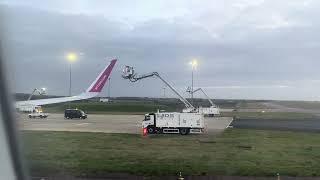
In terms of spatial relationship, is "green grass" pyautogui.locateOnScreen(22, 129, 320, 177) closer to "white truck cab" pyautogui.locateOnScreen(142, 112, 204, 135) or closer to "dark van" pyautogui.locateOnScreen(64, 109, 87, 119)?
"dark van" pyautogui.locateOnScreen(64, 109, 87, 119)

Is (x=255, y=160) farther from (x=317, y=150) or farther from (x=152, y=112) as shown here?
(x=152, y=112)

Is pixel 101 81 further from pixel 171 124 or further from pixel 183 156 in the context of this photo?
pixel 183 156

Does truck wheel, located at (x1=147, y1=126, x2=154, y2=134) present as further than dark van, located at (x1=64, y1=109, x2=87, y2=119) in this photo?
Yes

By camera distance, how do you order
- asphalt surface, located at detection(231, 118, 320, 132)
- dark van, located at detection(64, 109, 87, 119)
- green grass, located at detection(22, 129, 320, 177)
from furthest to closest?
asphalt surface, located at detection(231, 118, 320, 132) → dark van, located at detection(64, 109, 87, 119) → green grass, located at detection(22, 129, 320, 177)

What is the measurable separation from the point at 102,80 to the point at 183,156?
8.38 m

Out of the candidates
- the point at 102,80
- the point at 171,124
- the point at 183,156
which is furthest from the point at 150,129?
the point at 183,156

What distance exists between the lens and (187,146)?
583 inches

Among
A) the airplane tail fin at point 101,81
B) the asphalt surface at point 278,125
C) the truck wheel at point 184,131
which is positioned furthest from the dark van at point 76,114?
the asphalt surface at point 278,125

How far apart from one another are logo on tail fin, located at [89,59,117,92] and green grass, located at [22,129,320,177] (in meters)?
2.47

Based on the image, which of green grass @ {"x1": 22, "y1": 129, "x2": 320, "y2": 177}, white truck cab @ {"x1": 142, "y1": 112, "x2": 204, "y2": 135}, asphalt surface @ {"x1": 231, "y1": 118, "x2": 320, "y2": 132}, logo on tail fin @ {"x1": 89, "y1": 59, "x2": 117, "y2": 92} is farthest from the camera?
asphalt surface @ {"x1": 231, "y1": 118, "x2": 320, "y2": 132}

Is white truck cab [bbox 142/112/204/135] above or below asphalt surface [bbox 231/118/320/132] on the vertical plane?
above

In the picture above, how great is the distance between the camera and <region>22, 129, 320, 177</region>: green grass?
9684 millimetres

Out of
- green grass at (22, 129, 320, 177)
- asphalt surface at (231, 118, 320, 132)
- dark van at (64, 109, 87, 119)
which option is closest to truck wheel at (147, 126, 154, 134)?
dark van at (64, 109, 87, 119)

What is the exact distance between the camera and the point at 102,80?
64.6 ft
